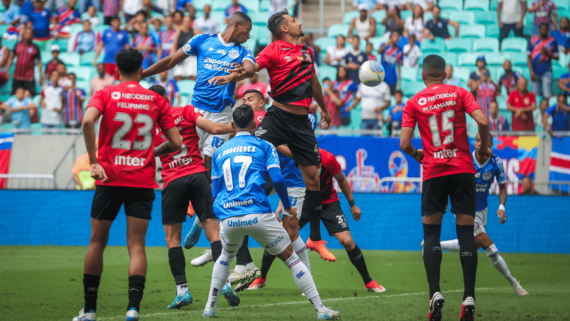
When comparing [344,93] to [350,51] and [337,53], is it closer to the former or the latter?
[350,51]

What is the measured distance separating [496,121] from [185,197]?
34.2ft

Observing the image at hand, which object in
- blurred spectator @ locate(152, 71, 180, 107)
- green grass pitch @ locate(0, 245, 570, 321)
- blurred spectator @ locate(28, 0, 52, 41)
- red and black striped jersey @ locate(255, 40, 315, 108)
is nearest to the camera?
green grass pitch @ locate(0, 245, 570, 321)

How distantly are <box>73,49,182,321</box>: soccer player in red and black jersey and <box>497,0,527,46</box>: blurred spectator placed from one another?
15463 mm

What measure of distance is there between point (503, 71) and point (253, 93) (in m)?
10.8

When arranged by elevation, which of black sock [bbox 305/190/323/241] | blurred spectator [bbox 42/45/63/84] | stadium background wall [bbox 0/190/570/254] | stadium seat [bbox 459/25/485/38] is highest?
stadium seat [bbox 459/25/485/38]

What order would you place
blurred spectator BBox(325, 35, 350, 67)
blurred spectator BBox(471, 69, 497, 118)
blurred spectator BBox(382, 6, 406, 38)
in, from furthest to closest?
blurred spectator BBox(382, 6, 406, 38), blurred spectator BBox(325, 35, 350, 67), blurred spectator BBox(471, 69, 497, 118)

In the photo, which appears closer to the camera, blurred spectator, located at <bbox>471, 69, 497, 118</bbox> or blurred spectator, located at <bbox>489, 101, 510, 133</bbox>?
blurred spectator, located at <bbox>489, 101, 510, 133</bbox>

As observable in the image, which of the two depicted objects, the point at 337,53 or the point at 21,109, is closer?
the point at 21,109

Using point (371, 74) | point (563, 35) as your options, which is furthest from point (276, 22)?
point (563, 35)

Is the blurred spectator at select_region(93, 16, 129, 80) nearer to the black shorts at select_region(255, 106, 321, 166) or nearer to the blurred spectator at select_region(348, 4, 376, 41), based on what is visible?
the blurred spectator at select_region(348, 4, 376, 41)

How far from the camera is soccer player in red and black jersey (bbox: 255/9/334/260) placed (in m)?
6.93

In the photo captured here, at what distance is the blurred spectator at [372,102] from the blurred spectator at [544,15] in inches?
212

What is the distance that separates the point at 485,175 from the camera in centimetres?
845

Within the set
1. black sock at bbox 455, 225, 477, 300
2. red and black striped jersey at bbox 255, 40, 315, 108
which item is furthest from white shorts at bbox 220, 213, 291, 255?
red and black striped jersey at bbox 255, 40, 315, 108
